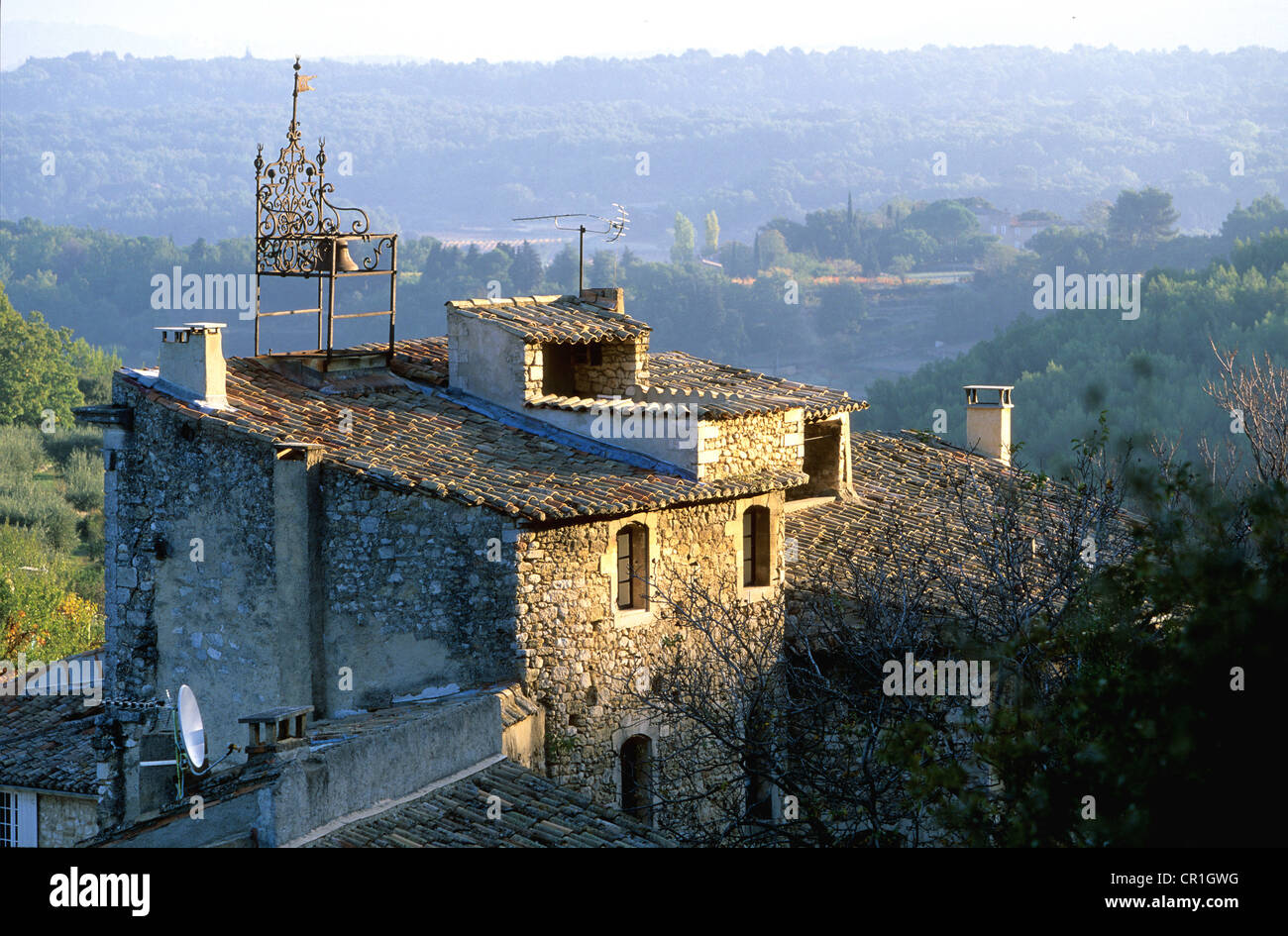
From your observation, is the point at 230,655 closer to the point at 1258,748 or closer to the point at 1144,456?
the point at 1258,748

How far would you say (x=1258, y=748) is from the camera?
27.0ft

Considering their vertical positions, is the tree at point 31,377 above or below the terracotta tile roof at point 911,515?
below

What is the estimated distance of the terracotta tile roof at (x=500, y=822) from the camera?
12.4m

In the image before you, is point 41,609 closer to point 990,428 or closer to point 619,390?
point 619,390

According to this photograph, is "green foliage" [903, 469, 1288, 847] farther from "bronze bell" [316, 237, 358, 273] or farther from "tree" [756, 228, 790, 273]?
"tree" [756, 228, 790, 273]

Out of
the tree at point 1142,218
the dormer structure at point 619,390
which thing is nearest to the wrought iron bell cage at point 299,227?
the dormer structure at point 619,390

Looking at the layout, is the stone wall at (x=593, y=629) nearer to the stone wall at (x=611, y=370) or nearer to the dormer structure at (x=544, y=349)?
the dormer structure at (x=544, y=349)

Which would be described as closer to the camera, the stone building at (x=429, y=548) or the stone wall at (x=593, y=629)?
the stone building at (x=429, y=548)

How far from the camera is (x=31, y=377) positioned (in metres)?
71.5

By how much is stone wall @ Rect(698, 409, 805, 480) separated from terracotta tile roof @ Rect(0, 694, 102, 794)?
7649mm

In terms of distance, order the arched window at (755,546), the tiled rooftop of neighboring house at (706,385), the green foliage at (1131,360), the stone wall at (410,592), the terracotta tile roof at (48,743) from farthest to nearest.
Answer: the green foliage at (1131,360) < the terracotta tile roof at (48,743) < the arched window at (755,546) < the tiled rooftop of neighboring house at (706,385) < the stone wall at (410,592)

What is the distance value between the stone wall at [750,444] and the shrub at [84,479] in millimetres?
42203

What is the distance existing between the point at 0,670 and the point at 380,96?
175464mm
